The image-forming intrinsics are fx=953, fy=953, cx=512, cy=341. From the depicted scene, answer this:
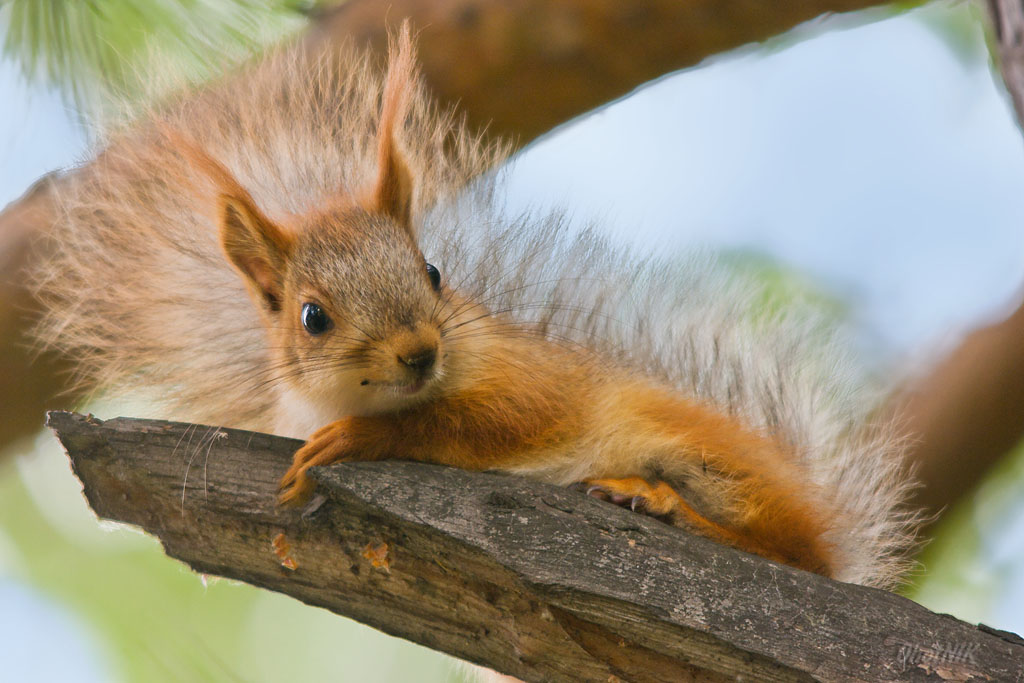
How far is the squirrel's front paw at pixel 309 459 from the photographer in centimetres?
185

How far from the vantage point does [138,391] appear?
2.54 metres

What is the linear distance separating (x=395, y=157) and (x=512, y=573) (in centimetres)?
107

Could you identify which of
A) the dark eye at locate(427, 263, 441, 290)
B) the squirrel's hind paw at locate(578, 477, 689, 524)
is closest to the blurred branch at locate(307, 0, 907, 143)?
the dark eye at locate(427, 263, 441, 290)

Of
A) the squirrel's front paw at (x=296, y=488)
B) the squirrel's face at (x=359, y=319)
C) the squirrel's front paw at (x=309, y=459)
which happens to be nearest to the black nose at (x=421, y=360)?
the squirrel's face at (x=359, y=319)

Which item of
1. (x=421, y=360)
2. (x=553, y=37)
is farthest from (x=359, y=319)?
(x=553, y=37)

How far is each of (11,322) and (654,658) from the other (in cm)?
194

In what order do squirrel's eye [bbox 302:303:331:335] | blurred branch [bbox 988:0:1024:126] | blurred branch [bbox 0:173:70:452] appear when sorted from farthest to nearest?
blurred branch [bbox 0:173:70:452]
blurred branch [bbox 988:0:1024:126]
squirrel's eye [bbox 302:303:331:335]

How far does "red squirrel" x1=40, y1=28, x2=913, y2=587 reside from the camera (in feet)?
6.90

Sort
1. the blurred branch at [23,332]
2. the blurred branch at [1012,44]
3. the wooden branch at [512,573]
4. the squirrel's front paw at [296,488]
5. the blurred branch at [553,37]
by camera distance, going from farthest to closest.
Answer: the blurred branch at [553,37] < the blurred branch at [23,332] < the blurred branch at [1012,44] < the squirrel's front paw at [296,488] < the wooden branch at [512,573]

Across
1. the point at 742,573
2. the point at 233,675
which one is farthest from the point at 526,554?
the point at 233,675

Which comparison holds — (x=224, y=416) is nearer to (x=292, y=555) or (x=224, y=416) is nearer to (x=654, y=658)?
(x=292, y=555)

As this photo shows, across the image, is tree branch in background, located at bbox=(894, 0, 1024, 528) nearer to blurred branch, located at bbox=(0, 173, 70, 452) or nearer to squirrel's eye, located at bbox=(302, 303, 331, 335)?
squirrel's eye, located at bbox=(302, 303, 331, 335)

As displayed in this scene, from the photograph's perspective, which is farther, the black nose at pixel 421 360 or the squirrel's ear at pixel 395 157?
the squirrel's ear at pixel 395 157

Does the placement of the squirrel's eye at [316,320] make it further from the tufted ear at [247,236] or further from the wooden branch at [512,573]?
the wooden branch at [512,573]
